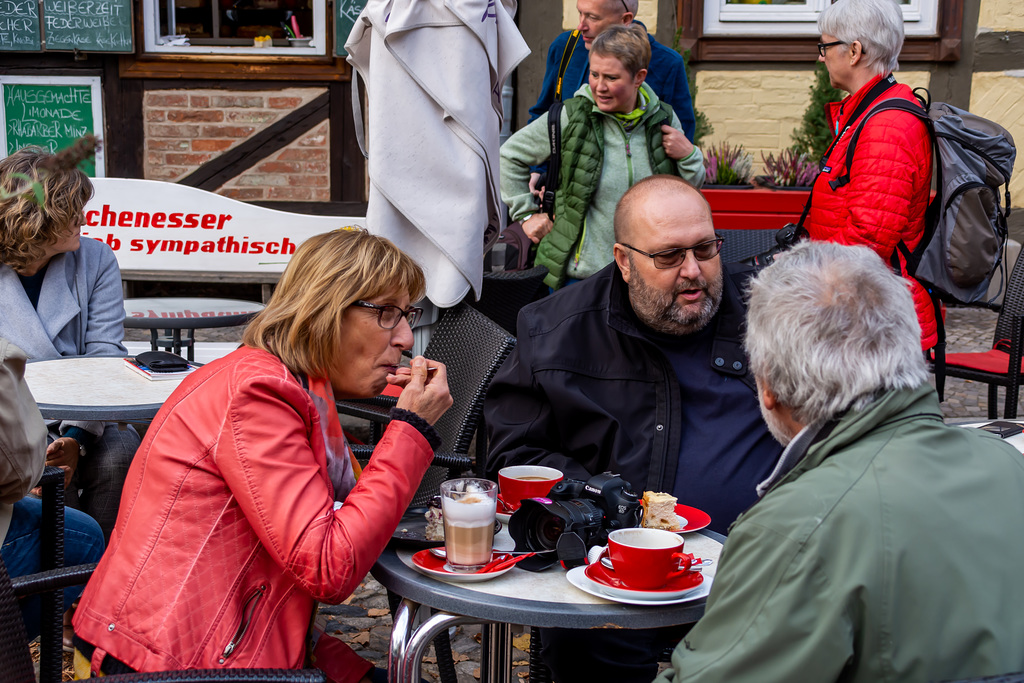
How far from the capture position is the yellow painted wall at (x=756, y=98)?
332 inches

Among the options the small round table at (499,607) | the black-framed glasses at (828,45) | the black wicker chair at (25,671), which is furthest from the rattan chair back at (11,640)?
the black-framed glasses at (828,45)

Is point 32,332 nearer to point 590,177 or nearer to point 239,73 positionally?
point 590,177

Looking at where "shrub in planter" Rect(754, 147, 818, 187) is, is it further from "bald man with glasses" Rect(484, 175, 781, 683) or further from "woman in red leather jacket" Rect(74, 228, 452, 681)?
"woman in red leather jacket" Rect(74, 228, 452, 681)

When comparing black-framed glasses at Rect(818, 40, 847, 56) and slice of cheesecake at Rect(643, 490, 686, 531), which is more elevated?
black-framed glasses at Rect(818, 40, 847, 56)

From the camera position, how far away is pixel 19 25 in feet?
25.3

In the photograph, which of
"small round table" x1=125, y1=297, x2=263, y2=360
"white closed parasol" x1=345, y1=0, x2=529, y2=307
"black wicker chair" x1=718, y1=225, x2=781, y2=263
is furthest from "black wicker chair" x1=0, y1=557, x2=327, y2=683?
"black wicker chair" x1=718, y1=225, x2=781, y2=263

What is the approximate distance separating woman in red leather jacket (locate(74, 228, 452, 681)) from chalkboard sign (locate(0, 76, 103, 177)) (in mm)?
6900

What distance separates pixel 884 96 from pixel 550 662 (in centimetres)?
255

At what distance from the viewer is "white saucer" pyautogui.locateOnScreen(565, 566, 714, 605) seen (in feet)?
5.46

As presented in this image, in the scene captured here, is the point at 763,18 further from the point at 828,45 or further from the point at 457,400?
the point at 457,400

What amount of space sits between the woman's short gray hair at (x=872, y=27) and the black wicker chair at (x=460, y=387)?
72.2 inches

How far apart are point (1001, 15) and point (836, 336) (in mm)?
8004

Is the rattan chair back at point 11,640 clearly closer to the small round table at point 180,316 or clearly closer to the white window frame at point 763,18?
the small round table at point 180,316

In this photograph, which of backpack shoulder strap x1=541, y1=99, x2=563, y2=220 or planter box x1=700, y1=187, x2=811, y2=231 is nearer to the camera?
backpack shoulder strap x1=541, y1=99, x2=563, y2=220
